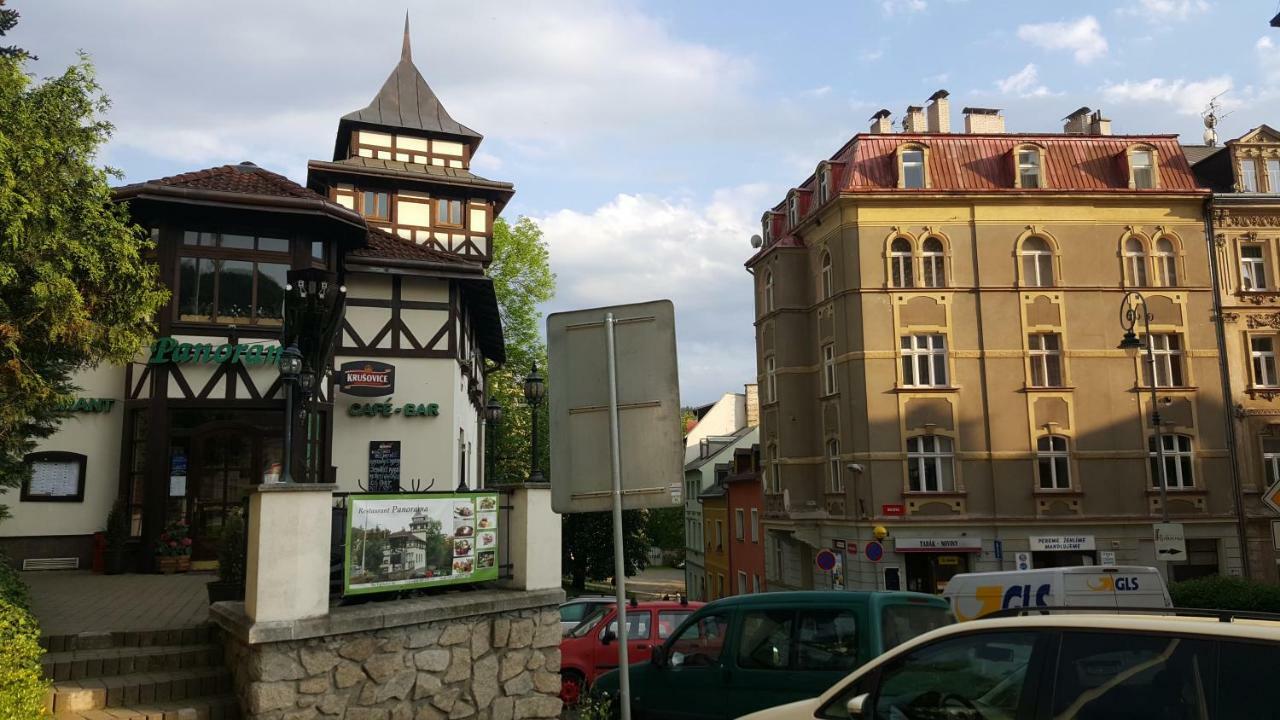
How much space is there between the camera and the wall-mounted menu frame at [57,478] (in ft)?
58.4

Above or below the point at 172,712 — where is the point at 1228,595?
below

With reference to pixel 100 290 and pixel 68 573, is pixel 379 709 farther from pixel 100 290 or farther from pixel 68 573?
pixel 68 573

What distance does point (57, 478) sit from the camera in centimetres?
1792

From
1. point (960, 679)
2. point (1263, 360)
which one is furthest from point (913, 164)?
point (960, 679)

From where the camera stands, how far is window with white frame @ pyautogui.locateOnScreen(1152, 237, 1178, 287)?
31.0m

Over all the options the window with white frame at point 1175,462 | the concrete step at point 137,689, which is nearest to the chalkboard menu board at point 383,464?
the concrete step at point 137,689

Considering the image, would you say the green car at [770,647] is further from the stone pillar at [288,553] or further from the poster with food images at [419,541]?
the stone pillar at [288,553]

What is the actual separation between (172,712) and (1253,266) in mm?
35593

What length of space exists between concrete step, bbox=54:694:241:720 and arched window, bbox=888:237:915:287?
1052 inches

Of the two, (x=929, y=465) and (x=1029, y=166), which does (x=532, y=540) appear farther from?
(x=1029, y=166)

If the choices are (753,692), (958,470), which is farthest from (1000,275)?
A: (753,692)

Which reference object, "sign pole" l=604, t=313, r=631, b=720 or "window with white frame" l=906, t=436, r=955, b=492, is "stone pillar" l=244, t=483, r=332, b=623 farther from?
"window with white frame" l=906, t=436, r=955, b=492

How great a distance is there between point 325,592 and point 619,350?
3924 mm

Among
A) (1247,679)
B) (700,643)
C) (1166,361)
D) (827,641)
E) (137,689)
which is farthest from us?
(1166,361)
